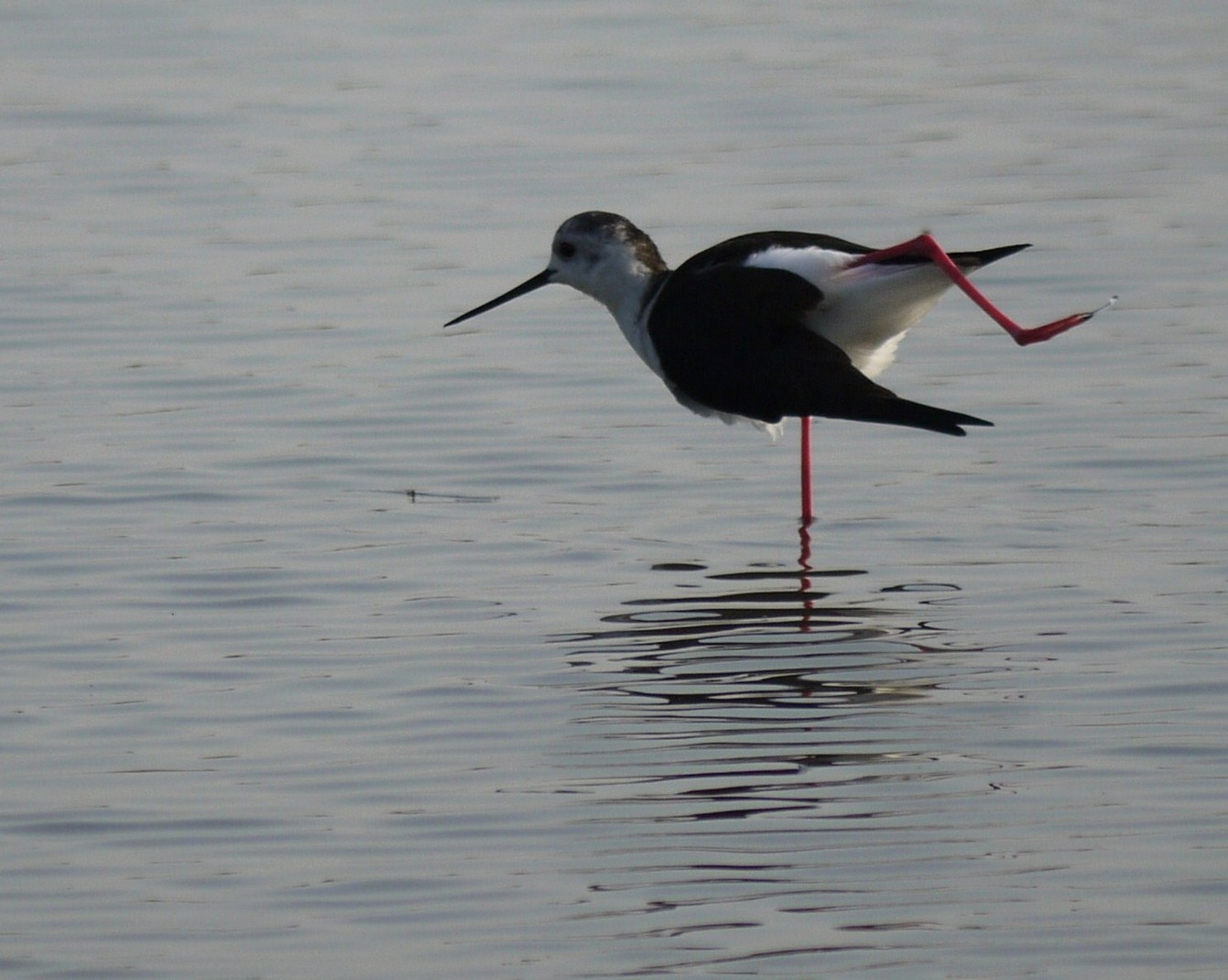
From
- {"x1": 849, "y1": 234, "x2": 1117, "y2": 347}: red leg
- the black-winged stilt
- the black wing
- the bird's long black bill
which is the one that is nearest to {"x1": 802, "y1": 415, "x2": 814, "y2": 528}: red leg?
the black-winged stilt

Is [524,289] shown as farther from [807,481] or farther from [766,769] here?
[766,769]

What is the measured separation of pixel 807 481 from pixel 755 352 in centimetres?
37

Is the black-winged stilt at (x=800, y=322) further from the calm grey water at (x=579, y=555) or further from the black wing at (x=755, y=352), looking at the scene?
the calm grey water at (x=579, y=555)

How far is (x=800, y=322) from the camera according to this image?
21.8ft

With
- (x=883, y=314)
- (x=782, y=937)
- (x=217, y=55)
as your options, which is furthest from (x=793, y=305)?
(x=217, y=55)

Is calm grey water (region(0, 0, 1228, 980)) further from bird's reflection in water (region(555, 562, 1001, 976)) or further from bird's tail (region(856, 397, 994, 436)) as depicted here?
bird's tail (region(856, 397, 994, 436))

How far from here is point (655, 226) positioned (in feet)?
31.3

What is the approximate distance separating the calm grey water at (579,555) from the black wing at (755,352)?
0.31m

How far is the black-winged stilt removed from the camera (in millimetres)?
6473

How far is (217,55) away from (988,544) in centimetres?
758

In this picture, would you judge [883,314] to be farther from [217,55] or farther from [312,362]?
[217,55]

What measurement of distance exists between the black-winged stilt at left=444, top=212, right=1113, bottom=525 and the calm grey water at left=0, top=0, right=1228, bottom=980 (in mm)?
309

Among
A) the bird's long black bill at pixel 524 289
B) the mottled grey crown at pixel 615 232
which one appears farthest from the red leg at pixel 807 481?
the bird's long black bill at pixel 524 289

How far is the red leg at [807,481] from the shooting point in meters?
6.63
